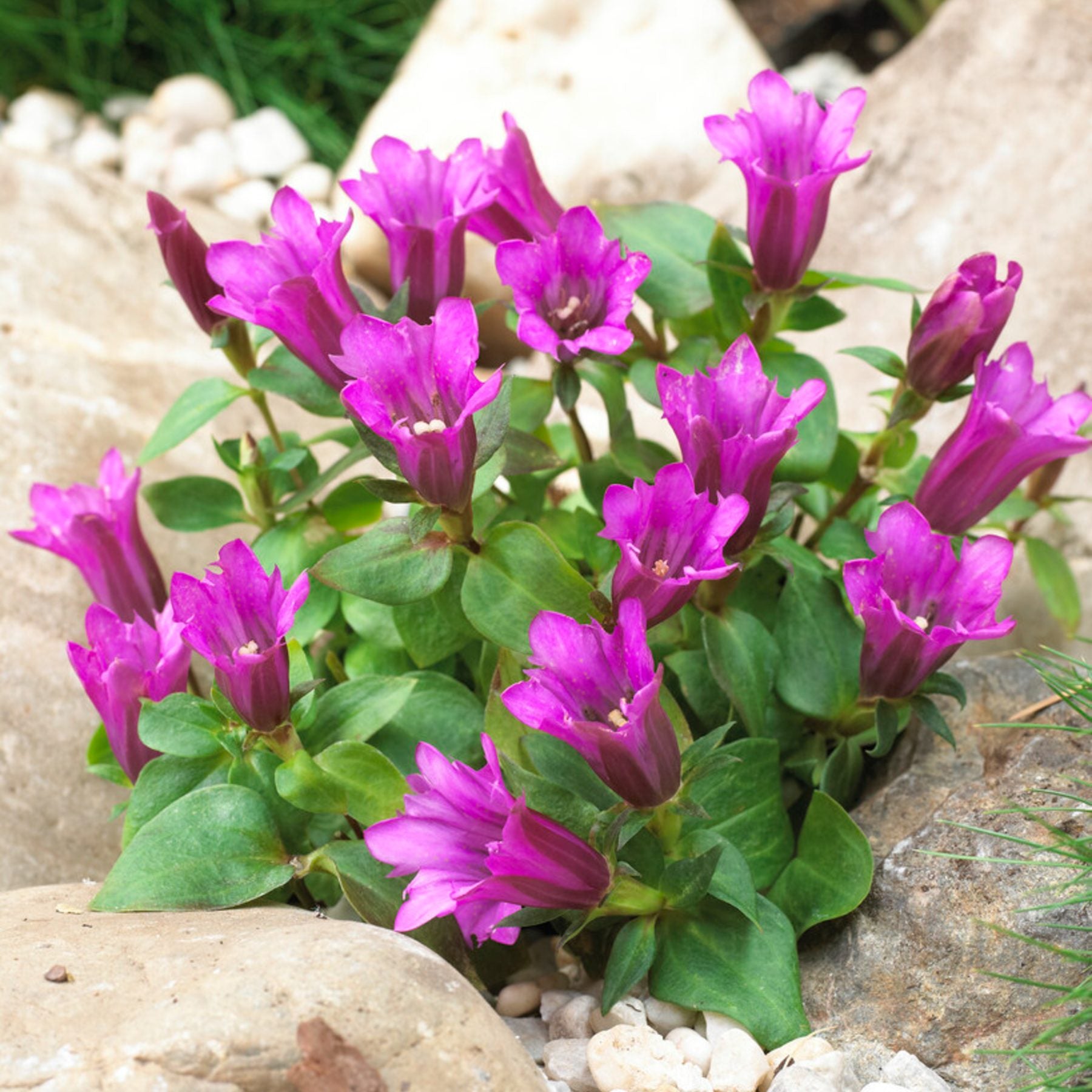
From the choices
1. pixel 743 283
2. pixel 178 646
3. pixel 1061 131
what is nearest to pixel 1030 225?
pixel 1061 131

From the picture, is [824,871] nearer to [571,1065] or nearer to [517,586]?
[571,1065]

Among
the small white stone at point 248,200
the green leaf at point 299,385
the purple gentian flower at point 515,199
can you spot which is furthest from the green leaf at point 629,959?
the small white stone at point 248,200

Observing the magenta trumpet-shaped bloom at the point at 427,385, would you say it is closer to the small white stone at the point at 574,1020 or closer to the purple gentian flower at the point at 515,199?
the purple gentian flower at the point at 515,199

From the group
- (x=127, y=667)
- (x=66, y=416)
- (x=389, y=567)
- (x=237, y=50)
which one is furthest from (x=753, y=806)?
(x=237, y=50)

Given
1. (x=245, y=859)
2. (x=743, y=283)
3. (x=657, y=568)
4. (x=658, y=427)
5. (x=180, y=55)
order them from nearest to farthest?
(x=657, y=568), (x=245, y=859), (x=743, y=283), (x=658, y=427), (x=180, y=55)

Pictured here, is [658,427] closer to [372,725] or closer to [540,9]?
[372,725]

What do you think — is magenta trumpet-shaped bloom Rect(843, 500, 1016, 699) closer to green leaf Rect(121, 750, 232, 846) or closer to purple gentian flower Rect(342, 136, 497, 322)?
purple gentian flower Rect(342, 136, 497, 322)
